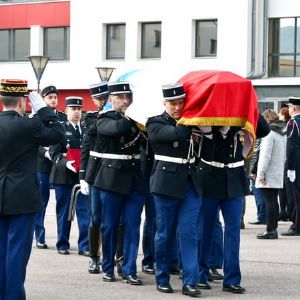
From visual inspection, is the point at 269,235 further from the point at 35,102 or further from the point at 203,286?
the point at 35,102

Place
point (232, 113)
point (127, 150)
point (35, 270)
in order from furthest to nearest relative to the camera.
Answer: point (35, 270) → point (127, 150) → point (232, 113)

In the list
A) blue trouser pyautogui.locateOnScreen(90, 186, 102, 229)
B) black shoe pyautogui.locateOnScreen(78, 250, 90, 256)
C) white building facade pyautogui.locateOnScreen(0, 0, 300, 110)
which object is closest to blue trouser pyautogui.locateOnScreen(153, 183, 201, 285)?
blue trouser pyautogui.locateOnScreen(90, 186, 102, 229)

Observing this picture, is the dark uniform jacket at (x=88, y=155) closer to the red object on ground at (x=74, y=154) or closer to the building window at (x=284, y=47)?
the red object on ground at (x=74, y=154)

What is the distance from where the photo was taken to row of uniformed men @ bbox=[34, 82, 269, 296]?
990cm

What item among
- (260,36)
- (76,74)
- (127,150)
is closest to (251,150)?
(127,150)

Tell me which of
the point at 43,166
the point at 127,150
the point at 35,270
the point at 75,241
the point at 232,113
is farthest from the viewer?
the point at 75,241

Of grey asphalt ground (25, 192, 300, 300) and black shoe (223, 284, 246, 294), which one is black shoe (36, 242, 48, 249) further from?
black shoe (223, 284, 246, 294)

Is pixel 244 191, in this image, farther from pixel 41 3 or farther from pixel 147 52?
pixel 41 3

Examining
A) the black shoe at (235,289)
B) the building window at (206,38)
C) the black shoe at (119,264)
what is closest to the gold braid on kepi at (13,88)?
the black shoe at (235,289)

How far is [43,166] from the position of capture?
13711mm

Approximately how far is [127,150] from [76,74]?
32395 millimetres

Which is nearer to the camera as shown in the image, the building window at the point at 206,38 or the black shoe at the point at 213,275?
the black shoe at the point at 213,275

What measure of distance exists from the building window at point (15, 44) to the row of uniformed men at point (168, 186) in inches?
1344

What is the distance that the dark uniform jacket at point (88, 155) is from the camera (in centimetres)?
1110
